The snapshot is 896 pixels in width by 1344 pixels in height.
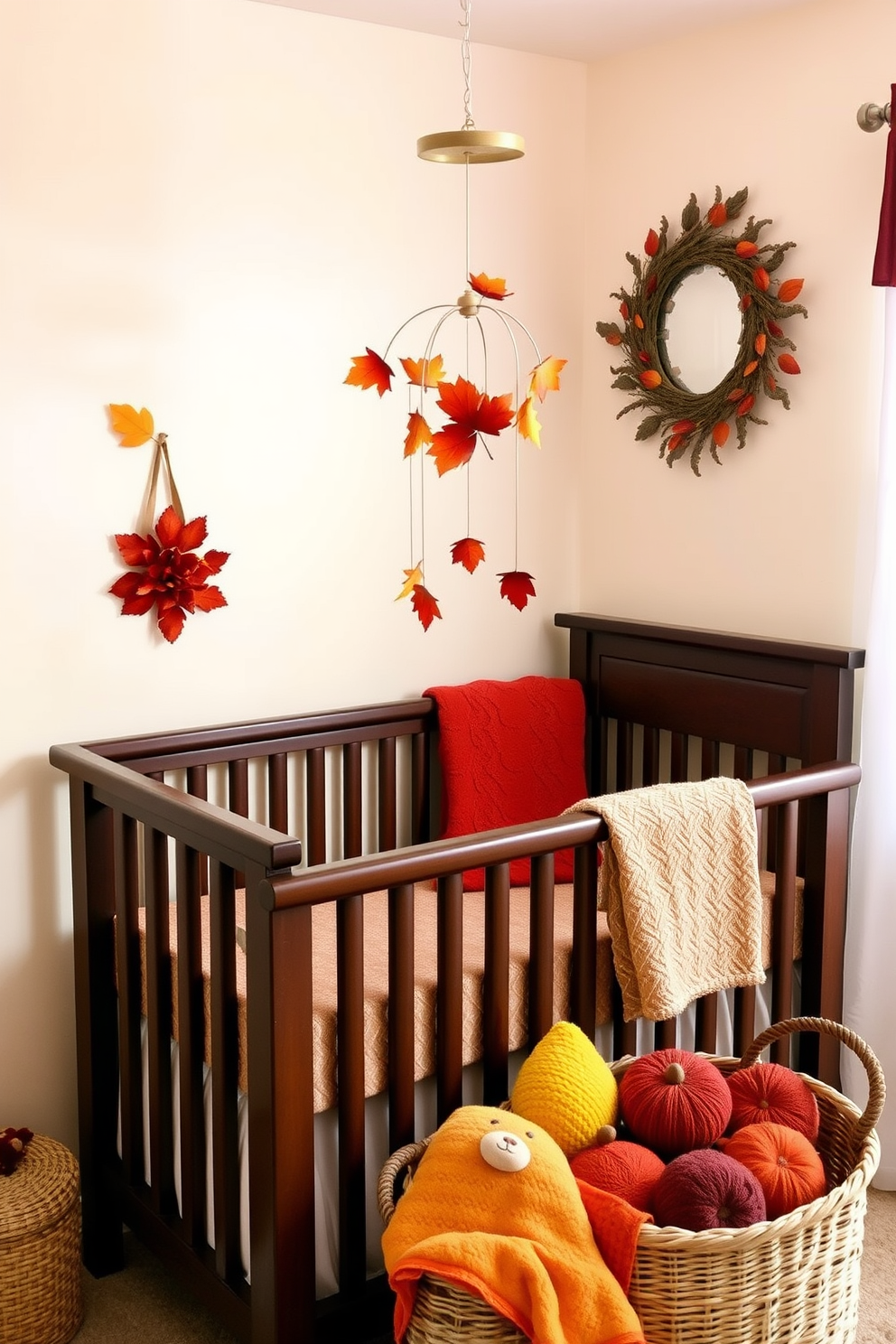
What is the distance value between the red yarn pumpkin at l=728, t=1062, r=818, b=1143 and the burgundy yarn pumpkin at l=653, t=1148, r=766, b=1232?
0.63 ft

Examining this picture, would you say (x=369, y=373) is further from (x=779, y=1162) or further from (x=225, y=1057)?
(x=779, y=1162)

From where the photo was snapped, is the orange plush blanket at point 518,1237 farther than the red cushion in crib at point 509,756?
No

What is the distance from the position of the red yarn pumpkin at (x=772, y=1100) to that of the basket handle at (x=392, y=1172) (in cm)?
44

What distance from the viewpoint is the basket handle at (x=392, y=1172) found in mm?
1648

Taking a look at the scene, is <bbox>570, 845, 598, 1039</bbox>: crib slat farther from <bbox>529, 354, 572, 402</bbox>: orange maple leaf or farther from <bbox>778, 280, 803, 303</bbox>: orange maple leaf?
<bbox>778, 280, 803, 303</bbox>: orange maple leaf

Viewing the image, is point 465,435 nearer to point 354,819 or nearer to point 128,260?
point 128,260

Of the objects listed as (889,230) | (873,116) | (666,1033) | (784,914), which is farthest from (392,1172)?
(873,116)

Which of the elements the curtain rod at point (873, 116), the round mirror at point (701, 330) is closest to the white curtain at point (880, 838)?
the curtain rod at point (873, 116)

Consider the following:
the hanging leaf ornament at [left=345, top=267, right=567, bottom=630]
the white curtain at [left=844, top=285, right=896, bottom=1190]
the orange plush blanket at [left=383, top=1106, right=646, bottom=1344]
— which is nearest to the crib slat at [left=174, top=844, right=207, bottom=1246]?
the orange plush blanket at [left=383, top=1106, right=646, bottom=1344]

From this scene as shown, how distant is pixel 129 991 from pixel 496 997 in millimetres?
609

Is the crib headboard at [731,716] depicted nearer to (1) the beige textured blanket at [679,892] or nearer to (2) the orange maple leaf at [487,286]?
(1) the beige textured blanket at [679,892]

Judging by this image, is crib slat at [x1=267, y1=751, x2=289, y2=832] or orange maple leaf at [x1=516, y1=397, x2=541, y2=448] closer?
orange maple leaf at [x1=516, y1=397, x2=541, y2=448]

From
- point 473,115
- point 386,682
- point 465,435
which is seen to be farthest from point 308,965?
point 473,115

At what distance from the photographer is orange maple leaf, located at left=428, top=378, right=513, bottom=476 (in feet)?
6.49
